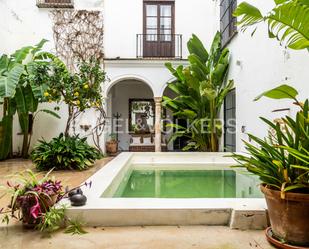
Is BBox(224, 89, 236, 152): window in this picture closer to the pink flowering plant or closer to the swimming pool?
the swimming pool

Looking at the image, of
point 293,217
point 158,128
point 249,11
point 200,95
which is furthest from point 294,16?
point 158,128

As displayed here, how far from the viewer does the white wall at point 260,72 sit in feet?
14.5

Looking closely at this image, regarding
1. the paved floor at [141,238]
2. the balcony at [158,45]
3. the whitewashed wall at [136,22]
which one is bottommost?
the paved floor at [141,238]

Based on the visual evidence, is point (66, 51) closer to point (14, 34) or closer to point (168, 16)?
point (14, 34)

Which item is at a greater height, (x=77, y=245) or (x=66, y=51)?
(x=66, y=51)

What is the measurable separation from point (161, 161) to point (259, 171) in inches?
170

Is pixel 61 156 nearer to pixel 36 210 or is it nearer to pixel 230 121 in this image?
pixel 36 210

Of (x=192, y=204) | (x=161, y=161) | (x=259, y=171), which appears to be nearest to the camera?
(x=259, y=171)

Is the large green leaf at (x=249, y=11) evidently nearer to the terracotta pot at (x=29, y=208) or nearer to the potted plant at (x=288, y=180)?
the potted plant at (x=288, y=180)

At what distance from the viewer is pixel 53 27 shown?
31.0 ft

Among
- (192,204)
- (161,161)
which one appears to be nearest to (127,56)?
(161,161)

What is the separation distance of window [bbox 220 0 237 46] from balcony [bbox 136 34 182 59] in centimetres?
206

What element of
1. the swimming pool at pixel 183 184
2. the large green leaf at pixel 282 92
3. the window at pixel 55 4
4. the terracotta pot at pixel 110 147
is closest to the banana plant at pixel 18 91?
the window at pixel 55 4

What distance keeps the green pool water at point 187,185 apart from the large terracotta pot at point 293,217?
6.02 ft
